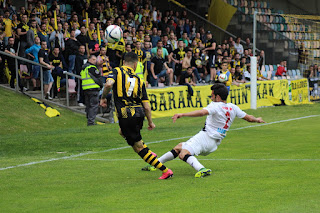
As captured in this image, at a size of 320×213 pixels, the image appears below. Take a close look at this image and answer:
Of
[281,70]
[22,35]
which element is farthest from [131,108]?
[281,70]

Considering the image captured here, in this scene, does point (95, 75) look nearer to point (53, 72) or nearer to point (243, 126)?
point (53, 72)

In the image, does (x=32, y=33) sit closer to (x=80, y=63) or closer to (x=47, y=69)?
(x=47, y=69)

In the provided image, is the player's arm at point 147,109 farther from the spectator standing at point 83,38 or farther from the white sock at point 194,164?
the spectator standing at point 83,38

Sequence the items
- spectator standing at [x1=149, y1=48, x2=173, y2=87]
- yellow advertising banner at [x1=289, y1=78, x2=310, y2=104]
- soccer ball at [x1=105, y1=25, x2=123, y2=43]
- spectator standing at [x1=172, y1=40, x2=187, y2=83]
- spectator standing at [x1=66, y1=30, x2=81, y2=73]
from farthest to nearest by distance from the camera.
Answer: yellow advertising banner at [x1=289, y1=78, x2=310, y2=104] → spectator standing at [x1=172, y1=40, x2=187, y2=83] → spectator standing at [x1=149, y1=48, x2=173, y2=87] → spectator standing at [x1=66, y1=30, x2=81, y2=73] → soccer ball at [x1=105, y1=25, x2=123, y2=43]

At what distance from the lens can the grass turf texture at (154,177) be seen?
6.49 metres

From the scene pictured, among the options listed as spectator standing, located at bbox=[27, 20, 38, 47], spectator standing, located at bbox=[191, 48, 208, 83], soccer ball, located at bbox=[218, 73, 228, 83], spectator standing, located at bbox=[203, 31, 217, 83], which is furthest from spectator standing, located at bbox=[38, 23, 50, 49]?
spectator standing, located at bbox=[203, 31, 217, 83]

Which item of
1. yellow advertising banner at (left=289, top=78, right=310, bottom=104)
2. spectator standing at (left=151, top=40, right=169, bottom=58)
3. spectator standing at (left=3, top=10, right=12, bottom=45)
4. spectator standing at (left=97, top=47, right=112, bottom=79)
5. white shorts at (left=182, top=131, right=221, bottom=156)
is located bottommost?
yellow advertising banner at (left=289, top=78, right=310, bottom=104)

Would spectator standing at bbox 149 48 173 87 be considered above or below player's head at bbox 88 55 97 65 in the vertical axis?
below

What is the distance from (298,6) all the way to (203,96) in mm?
19164

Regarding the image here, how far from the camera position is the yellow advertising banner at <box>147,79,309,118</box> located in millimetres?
21609

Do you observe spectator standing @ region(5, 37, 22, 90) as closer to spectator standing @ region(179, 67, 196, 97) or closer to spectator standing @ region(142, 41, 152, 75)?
spectator standing @ region(142, 41, 152, 75)

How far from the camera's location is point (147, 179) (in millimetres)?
8320

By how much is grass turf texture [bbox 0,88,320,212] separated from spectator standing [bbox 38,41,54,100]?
4.40 metres

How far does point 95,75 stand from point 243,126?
4857 millimetres
